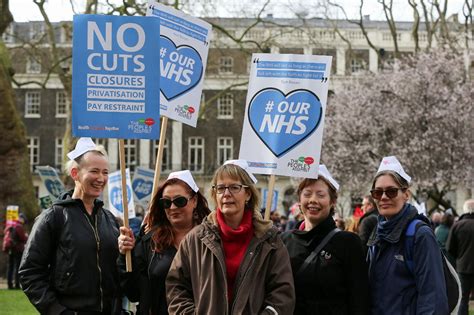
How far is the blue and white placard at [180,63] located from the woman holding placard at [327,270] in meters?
2.06

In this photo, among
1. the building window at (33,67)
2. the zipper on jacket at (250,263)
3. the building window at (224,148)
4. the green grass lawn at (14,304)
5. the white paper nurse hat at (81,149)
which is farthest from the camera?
the building window at (224,148)

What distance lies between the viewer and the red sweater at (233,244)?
6242 mm

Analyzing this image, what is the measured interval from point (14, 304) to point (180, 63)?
10696mm

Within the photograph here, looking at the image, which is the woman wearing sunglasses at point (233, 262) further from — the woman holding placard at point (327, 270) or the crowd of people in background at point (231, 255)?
the woman holding placard at point (327, 270)

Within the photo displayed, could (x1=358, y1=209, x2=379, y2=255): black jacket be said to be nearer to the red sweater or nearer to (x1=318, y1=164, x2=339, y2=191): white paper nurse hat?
(x1=318, y1=164, x2=339, y2=191): white paper nurse hat

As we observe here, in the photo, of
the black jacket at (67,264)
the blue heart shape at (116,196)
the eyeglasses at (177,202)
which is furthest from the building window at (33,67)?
the eyeglasses at (177,202)

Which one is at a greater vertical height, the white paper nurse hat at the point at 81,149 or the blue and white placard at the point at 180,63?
the blue and white placard at the point at 180,63

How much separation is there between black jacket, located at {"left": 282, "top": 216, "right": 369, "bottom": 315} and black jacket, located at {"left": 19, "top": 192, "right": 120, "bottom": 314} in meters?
1.49

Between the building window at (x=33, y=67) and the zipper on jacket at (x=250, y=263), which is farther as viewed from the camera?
the building window at (x=33, y=67)

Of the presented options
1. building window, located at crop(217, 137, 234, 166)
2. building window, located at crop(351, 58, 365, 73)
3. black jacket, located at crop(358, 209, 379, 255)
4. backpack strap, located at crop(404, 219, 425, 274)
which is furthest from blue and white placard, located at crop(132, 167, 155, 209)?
building window, located at crop(217, 137, 234, 166)

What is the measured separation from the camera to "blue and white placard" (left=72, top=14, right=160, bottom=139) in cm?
745

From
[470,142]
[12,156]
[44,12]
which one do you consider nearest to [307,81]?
[12,156]

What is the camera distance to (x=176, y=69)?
8.48m

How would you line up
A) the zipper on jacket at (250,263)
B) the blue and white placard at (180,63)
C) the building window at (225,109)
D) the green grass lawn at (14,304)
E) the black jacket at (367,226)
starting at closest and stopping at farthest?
the zipper on jacket at (250,263), the blue and white placard at (180,63), the black jacket at (367,226), the green grass lawn at (14,304), the building window at (225,109)
